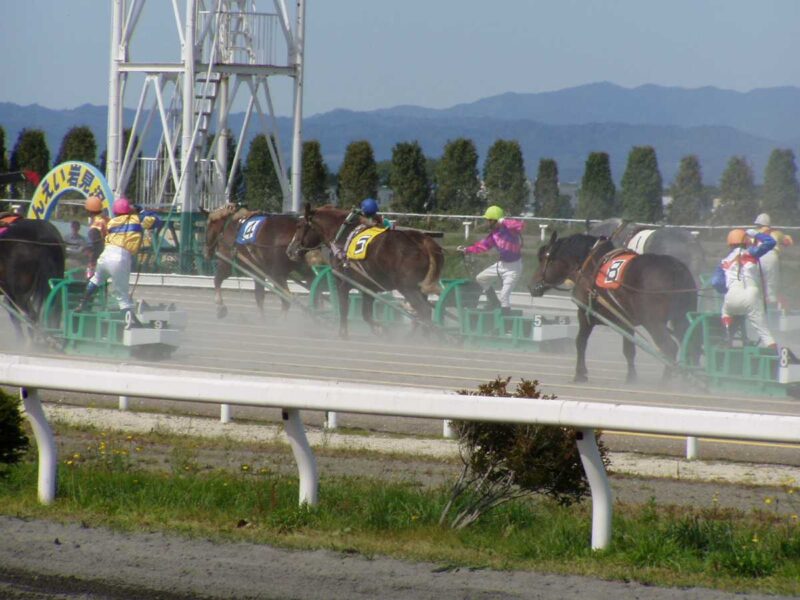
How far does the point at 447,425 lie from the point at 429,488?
298cm

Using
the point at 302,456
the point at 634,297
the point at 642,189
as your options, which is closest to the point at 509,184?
the point at 642,189

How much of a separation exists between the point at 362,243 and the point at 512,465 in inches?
601

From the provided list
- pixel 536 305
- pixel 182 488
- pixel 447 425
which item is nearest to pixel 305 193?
pixel 536 305

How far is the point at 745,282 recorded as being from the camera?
1702 cm

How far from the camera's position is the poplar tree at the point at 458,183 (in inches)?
1998

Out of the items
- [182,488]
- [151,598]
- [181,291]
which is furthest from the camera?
[181,291]

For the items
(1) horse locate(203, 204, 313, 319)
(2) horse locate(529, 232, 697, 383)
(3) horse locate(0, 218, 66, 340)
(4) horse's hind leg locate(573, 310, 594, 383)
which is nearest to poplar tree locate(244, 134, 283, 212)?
(1) horse locate(203, 204, 313, 319)

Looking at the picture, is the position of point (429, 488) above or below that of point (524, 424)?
below

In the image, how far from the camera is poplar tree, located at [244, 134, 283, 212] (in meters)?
53.0

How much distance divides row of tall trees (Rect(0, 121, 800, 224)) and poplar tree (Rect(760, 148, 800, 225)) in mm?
34

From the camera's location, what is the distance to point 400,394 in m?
7.79

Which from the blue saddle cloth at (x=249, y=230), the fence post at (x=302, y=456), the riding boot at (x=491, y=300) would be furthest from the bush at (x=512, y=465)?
the blue saddle cloth at (x=249, y=230)

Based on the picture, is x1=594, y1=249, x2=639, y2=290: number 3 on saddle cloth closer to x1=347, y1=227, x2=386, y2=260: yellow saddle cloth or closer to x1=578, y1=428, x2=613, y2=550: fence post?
x1=347, y1=227, x2=386, y2=260: yellow saddle cloth

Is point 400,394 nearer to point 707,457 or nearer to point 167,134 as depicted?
point 707,457
